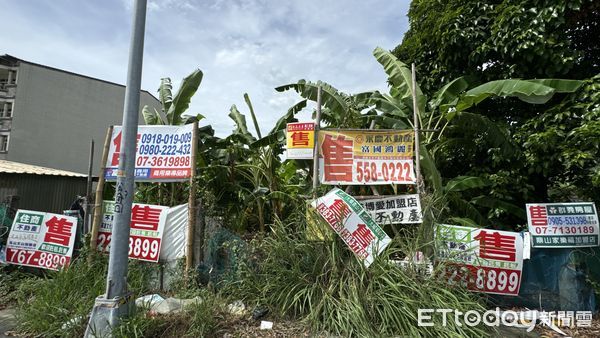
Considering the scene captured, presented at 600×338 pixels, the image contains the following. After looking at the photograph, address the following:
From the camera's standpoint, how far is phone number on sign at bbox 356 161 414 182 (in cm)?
551

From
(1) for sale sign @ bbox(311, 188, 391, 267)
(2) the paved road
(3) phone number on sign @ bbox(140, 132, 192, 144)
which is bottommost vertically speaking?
(2) the paved road

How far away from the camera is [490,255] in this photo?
524 centimetres

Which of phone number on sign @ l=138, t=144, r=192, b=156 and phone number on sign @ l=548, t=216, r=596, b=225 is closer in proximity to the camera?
phone number on sign @ l=548, t=216, r=596, b=225

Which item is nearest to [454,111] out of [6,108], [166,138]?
[166,138]

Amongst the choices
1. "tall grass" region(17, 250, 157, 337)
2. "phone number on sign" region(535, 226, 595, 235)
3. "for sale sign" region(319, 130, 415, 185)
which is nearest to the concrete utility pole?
"tall grass" region(17, 250, 157, 337)

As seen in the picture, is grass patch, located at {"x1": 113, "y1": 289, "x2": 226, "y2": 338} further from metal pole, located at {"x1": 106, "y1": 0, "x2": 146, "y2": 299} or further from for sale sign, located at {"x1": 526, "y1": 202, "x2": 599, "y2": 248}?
for sale sign, located at {"x1": 526, "y1": 202, "x2": 599, "y2": 248}

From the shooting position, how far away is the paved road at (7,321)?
183 inches

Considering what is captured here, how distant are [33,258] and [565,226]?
28.2 feet

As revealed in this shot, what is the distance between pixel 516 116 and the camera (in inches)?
308

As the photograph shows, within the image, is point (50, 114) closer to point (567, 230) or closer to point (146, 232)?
point (146, 232)

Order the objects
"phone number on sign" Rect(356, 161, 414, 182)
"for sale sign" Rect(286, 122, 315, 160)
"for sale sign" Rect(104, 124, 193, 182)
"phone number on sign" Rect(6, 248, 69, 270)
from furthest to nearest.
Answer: "phone number on sign" Rect(6, 248, 69, 270), "for sale sign" Rect(104, 124, 193, 182), "for sale sign" Rect(286, 122, 315, 160), "phone number on sign" Rect(356, 161, 414, 182)

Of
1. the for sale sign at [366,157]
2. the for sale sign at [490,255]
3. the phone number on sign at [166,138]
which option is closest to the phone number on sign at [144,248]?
the phone number on sign at [166,138]

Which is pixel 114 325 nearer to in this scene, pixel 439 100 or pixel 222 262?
pixel 222 262

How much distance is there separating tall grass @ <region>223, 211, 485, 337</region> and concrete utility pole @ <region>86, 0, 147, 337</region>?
56.1 inches
